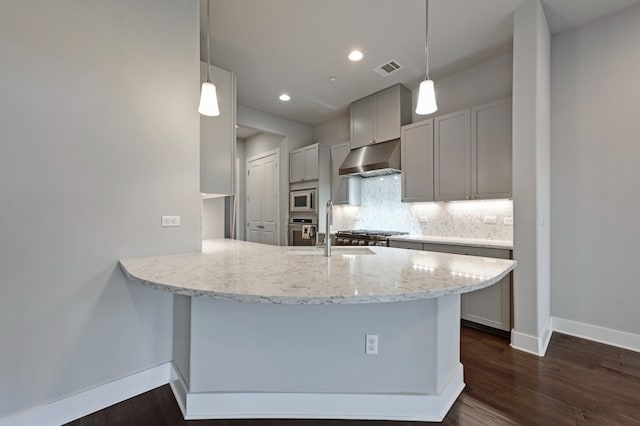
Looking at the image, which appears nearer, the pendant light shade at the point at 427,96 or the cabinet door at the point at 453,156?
the pendant light shade at the point at 427,96

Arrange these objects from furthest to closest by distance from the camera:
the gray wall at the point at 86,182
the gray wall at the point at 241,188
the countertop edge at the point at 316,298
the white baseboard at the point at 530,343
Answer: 1. the gray wall at the point at 241,188
2. the white baseboard at the point at 530,343
3. the gray wall at the point at 86,182
4. the countertop edge at the point at 316,298

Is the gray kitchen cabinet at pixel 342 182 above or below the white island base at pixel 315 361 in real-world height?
above

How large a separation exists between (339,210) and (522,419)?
379 centimetres

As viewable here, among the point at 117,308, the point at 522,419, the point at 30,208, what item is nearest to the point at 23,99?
the point at 30,208

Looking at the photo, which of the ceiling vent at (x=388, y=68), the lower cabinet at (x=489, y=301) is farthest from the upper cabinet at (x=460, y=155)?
the ceiling vent at (x=388, y=68)

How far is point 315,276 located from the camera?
136 centimetres

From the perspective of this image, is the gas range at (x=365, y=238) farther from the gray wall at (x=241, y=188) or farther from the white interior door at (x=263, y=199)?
the gray wall at (x=241, y=188)

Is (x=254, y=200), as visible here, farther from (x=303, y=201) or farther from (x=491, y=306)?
(x=491, y=306)

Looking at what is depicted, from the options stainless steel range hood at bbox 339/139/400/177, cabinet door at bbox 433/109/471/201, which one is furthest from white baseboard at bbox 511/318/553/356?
stainless steel range hood at bbox 339/139/400/177

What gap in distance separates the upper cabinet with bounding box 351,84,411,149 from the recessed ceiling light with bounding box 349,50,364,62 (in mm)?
860

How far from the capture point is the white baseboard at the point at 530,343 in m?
2.38

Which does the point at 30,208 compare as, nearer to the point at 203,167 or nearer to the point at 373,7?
the point at 203,167

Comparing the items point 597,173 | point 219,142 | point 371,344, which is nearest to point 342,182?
point 219,142

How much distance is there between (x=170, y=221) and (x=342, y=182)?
119 inches
